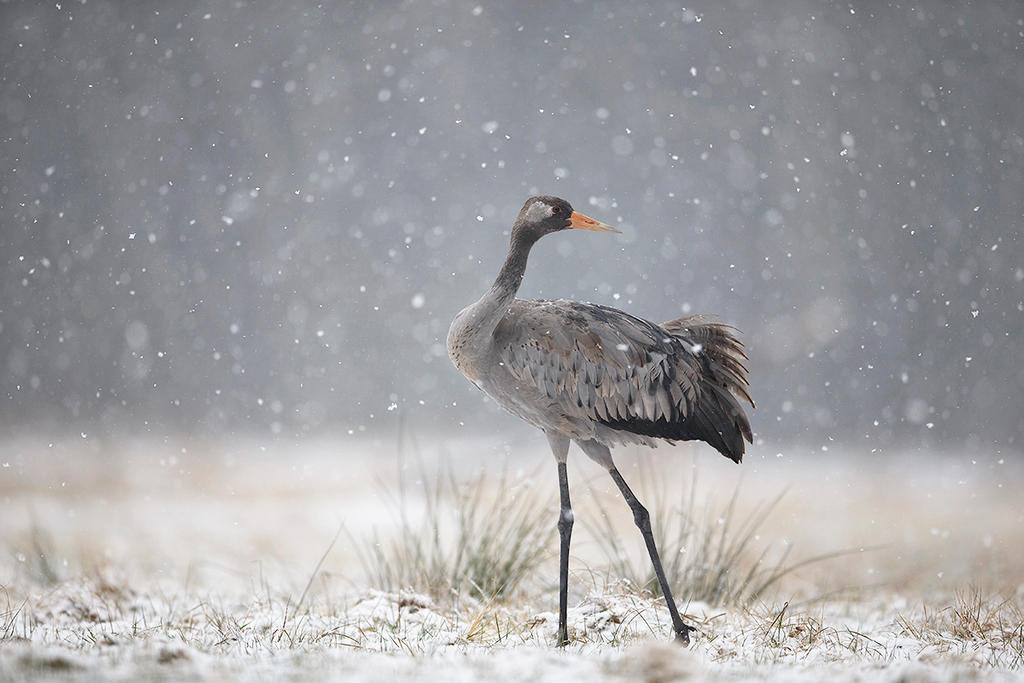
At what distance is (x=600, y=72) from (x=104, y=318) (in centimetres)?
1853

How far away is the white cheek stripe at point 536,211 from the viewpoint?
3.97 m

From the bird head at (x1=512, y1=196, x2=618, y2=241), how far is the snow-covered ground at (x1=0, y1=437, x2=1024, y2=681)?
184 cm

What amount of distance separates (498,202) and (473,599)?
28.1m

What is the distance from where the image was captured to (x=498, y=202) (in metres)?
32.2

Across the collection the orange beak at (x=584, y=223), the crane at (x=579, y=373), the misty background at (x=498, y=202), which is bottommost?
the crane at (x=579, y=373)

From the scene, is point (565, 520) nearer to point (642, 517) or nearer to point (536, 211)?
point (642, 517)

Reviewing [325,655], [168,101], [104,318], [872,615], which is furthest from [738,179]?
[325,655]

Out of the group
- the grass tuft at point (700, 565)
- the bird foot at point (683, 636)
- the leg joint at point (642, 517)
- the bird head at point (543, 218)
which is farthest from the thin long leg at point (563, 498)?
the grass tuft at point (700, 565)

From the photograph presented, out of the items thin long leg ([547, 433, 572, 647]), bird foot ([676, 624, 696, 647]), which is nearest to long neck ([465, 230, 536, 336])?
thin long leg ([547, 433, 572, 647])

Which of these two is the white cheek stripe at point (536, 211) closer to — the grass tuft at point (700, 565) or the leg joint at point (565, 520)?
the leg joint at point (565, 520)

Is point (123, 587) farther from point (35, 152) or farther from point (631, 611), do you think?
point (35, 152)

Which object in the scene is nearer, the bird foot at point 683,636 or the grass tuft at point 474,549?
the bird foot at point 683,636

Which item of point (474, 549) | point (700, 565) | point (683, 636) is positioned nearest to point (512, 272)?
point (683, 636)

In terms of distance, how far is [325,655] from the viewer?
118 inches
